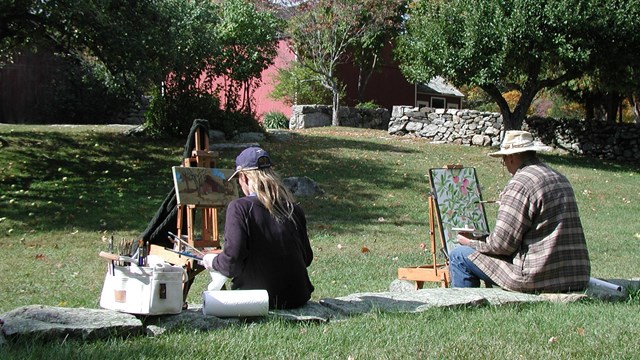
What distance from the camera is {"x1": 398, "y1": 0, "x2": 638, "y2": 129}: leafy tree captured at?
20.4 meters

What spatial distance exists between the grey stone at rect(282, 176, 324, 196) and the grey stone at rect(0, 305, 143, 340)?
10.1 m

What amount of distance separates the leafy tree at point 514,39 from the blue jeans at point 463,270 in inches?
Result: 594

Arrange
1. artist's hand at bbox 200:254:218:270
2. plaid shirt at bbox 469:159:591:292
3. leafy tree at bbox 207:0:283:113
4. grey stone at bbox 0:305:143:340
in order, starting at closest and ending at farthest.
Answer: grey stone at bbox 0:305:143:340 → artist's hand at bbox 200:254:218:270 → plaid shirt at bbox 469:159:591:292 → leafy tree at bbox 207:0:283:113

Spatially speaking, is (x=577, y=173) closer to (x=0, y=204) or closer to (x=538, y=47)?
(x=538, y=47)

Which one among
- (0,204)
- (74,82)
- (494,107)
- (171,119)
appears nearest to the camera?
(0,204)

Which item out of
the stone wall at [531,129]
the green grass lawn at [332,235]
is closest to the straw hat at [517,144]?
the green grass lawn at [332,235]

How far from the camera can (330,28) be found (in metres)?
30.4

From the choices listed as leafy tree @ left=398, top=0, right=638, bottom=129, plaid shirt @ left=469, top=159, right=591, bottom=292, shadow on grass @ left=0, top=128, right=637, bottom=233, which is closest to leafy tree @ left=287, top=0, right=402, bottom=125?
leafy tree @ left=398, top=0, right=638, bottom=129

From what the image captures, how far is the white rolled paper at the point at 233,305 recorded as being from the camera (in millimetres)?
4738

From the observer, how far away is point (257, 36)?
68.3 ft

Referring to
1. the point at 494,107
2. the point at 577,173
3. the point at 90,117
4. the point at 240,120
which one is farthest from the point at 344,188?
the point at 494,107

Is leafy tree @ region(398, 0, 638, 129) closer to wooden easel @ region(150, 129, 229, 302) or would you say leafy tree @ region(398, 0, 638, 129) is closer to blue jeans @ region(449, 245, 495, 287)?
blue jeans @ region(449, 245, 495, 287)

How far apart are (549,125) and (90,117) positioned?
1551 cm

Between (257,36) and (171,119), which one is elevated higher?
(257,36)
